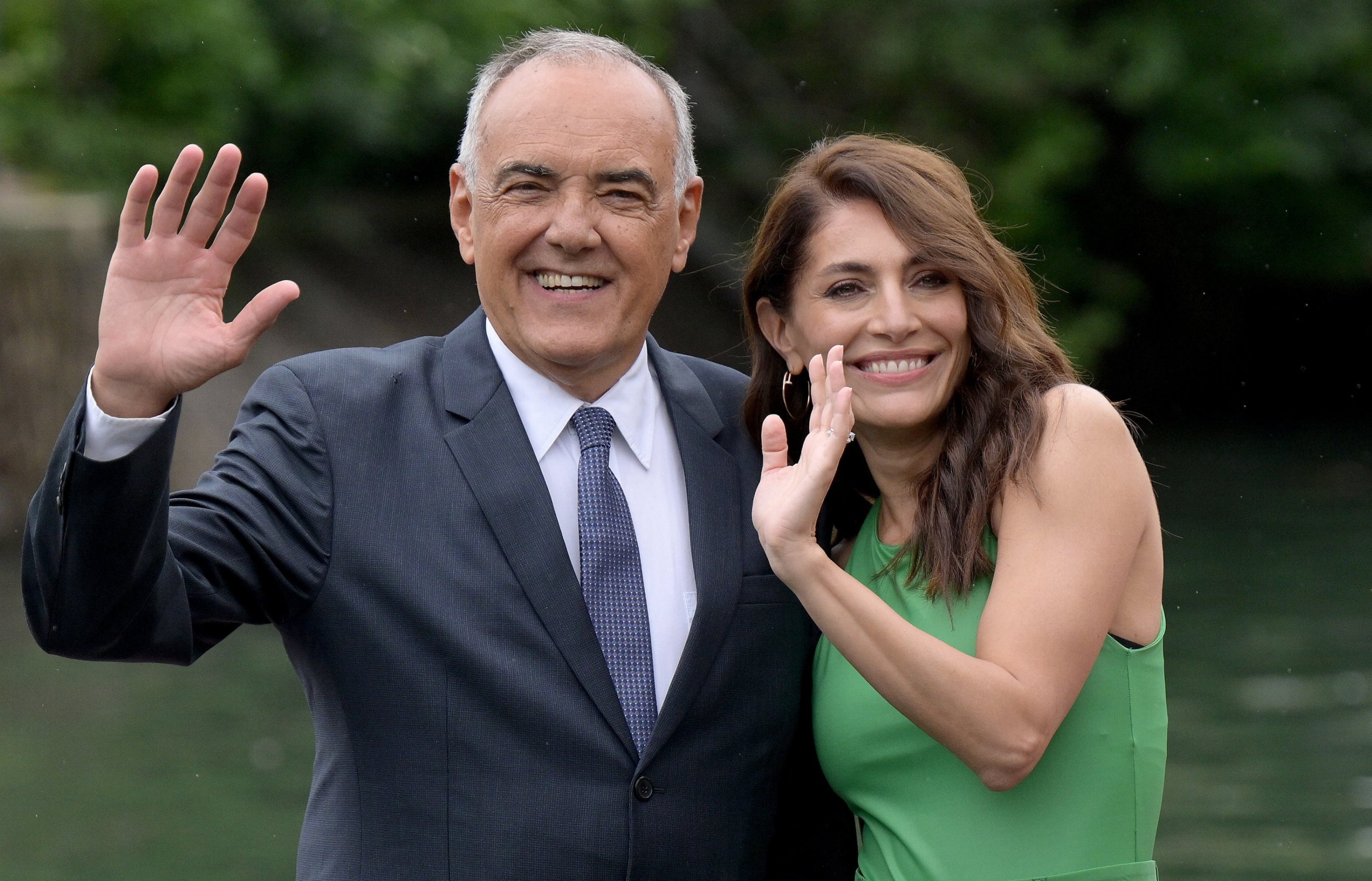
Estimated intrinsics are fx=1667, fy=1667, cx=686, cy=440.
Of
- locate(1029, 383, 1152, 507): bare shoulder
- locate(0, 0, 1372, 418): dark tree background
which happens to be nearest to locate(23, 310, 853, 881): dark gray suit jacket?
locate(1029, 383, 1152, 507): bare shoulder

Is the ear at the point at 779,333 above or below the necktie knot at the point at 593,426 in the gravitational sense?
above

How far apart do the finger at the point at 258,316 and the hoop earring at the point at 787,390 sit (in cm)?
109

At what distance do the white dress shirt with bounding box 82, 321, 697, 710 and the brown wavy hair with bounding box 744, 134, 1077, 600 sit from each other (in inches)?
10.2

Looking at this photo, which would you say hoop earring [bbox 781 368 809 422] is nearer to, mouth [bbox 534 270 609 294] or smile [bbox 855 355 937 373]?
smile [bbox 855 355 937 373]

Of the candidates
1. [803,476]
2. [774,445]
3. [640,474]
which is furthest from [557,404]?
[803,476]

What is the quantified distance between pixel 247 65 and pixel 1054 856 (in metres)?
9.65

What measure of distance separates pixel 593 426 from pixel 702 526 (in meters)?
0.25

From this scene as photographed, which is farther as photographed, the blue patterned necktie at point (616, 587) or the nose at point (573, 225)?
the nose at point (573, 225)

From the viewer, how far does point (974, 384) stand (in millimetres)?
2898

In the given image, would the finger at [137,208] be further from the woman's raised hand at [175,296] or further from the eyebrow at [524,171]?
the eyebrow at [524,171]

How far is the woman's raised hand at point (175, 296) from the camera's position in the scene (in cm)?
211

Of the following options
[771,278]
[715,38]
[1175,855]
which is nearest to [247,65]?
[715,38]

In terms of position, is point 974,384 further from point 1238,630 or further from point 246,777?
point 1238,630

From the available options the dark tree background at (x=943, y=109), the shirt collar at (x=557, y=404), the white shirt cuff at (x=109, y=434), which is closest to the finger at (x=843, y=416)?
the shirt collar at (x=557, y=404)
